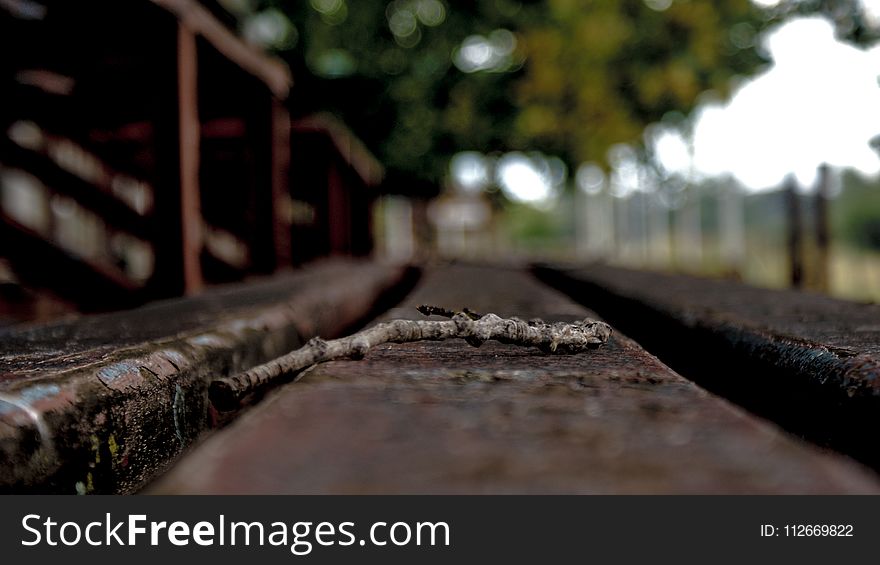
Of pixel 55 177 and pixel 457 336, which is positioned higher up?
pixel 55 177

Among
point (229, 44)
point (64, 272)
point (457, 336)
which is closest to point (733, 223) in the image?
point (229, 44)

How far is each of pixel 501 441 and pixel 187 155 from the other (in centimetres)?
270

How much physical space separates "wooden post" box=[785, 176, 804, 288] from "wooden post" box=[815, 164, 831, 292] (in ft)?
1.11

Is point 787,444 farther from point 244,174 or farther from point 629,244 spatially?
point 629,244

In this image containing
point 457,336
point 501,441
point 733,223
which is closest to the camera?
point 501,441

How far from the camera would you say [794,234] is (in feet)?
24.0

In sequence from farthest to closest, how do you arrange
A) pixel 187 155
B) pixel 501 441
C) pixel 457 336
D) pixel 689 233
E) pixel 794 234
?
1. pixel 689 233
2. pixel 794 234
3. pixel 187 155
4. pixel 457 336
5. pixel 501 441

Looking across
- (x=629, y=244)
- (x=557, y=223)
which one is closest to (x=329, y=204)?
(x=629, y=244)

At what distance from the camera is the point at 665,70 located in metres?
17.4

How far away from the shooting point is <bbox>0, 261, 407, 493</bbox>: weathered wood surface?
891 millimetres

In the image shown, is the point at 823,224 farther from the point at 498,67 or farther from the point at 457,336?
the point at 498,67

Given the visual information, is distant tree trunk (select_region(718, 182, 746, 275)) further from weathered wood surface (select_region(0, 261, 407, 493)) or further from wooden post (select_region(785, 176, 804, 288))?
weathered wood surface (select_region(0, 261, 407, 493))
